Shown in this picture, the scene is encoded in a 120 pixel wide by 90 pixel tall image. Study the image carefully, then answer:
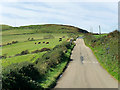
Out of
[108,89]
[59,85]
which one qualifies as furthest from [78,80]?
[108,89]

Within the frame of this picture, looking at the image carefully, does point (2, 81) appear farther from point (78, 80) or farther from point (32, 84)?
point (78, 80)

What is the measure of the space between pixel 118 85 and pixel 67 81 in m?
5.39

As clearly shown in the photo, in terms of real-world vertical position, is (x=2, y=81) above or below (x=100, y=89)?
above

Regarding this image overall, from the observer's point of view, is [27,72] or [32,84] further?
[27,72]

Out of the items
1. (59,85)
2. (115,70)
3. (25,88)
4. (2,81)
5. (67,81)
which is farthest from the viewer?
(115,70)

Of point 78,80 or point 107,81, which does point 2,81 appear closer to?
point 78,80

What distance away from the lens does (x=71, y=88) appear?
18438 millimetres

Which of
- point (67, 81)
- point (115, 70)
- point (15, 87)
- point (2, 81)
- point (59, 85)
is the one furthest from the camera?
point (115, 70)

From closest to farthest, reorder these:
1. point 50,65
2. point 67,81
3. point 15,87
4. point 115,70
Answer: point 15,87
point 67,81
point 115,70
point 50,65

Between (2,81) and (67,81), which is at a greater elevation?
(2,81)

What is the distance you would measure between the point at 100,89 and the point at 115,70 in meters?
8.80

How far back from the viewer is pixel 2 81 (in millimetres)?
13812

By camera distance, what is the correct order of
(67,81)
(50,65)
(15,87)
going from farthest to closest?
(50,65) → (67,81) → (15,87)

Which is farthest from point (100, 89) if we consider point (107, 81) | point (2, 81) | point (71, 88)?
point (2, 81)
